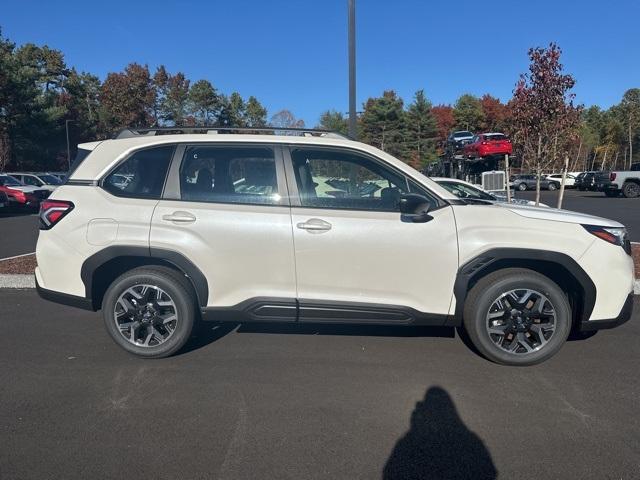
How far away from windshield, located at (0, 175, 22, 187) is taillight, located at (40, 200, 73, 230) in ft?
63.5

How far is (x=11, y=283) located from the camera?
23.1 feet

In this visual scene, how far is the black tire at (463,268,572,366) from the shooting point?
4.07m

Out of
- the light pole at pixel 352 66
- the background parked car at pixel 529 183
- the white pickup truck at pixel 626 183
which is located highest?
the light pole at pixel 352 66

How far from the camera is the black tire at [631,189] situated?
28344 millimetres

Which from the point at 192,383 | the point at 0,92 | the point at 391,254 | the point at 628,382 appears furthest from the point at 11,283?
the point at 0,92

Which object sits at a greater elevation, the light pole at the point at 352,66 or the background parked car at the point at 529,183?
the light pole at the point at 352,66

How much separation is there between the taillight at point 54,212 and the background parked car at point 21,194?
18062 mm

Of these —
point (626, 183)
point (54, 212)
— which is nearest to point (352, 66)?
point (54, 212)

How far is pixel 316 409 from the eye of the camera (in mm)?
3537

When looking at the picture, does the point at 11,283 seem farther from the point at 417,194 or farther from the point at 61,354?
the point at 417,194

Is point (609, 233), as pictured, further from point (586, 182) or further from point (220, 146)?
point (586, 182)

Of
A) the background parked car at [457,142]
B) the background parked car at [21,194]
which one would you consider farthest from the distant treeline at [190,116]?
the background parked car at [21,194]

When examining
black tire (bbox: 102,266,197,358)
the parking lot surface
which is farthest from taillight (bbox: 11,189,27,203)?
black tire (bbox: 102,266,197,358)

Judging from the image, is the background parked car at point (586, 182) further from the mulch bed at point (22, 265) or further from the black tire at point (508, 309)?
the black tire at point (508, 309)
